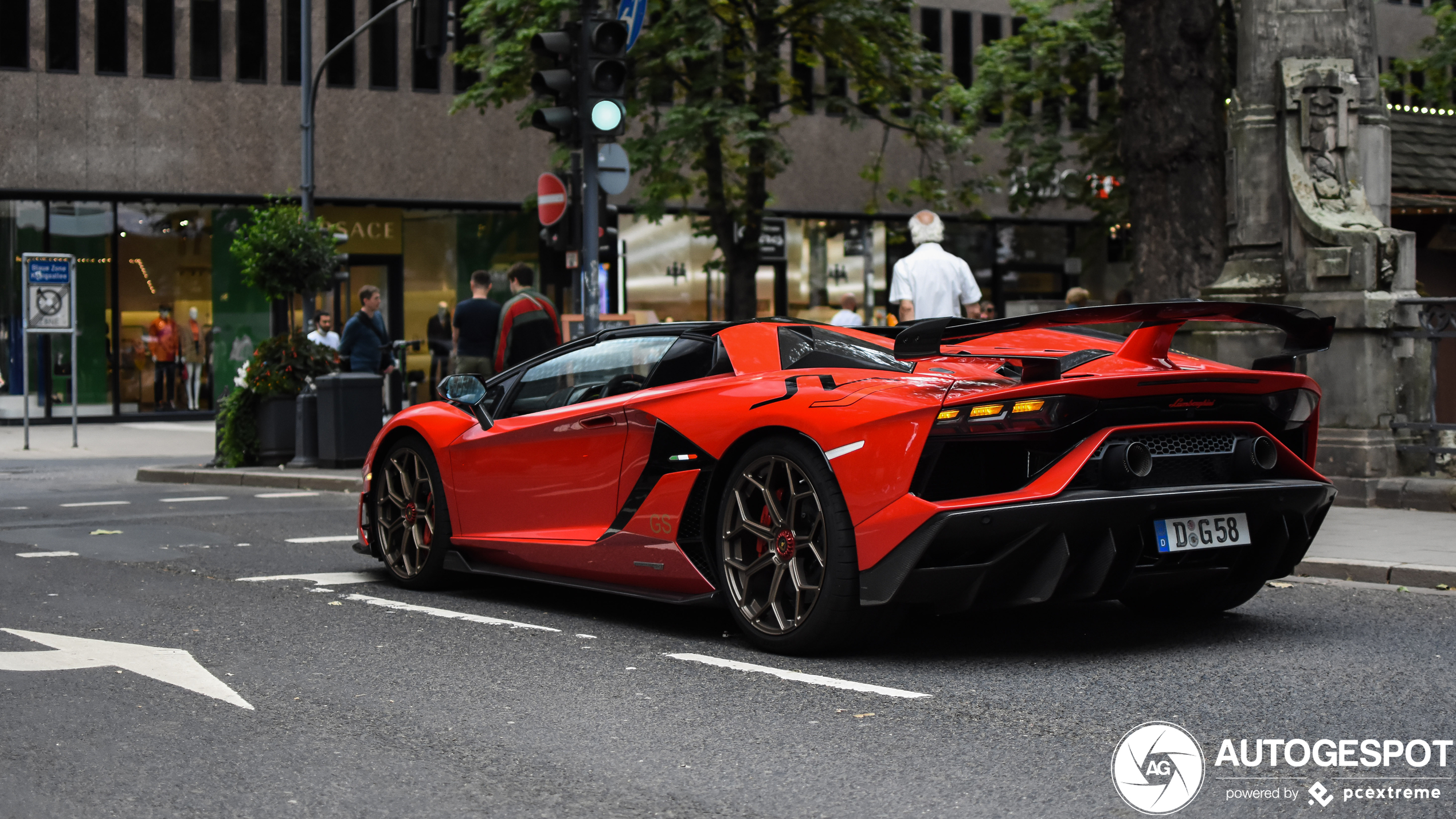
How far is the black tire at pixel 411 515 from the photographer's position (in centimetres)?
779

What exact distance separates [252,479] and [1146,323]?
454 inches

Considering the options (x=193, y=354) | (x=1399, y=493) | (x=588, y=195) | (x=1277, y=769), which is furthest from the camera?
(x=193, y=354)

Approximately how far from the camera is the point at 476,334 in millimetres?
15672

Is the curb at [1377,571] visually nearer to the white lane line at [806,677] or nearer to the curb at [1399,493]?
the curb at [1399,493]

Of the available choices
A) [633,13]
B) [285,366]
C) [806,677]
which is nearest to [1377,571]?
[806,677]

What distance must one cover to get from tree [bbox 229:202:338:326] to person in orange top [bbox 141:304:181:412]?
10328 mm

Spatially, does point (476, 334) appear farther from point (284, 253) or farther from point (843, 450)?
point (843, 450)

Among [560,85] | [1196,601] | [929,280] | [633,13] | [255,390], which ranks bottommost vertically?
[1196,601]

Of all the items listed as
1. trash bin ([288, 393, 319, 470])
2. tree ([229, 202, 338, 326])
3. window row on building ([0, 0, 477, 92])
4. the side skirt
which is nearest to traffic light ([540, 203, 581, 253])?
trash bin ([288, 393, 319, 470])

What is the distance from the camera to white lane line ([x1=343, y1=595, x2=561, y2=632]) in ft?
22.5

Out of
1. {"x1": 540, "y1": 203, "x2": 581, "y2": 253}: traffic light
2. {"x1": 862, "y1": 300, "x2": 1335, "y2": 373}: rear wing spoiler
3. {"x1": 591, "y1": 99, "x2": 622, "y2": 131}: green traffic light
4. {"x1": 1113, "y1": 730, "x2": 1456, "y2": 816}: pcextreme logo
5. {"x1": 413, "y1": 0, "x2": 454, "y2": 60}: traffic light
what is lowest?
{"x1": 1113, "y1": 730, "x2": 1456, "y2": 816}: pcextreme logo

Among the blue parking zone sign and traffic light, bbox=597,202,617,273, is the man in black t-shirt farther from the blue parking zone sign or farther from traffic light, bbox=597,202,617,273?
the blue parking zone sign

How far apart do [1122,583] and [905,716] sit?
1154 millimetres

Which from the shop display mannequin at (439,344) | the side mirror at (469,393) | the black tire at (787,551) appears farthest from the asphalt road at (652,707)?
the shop display mannequin at (439,344)
